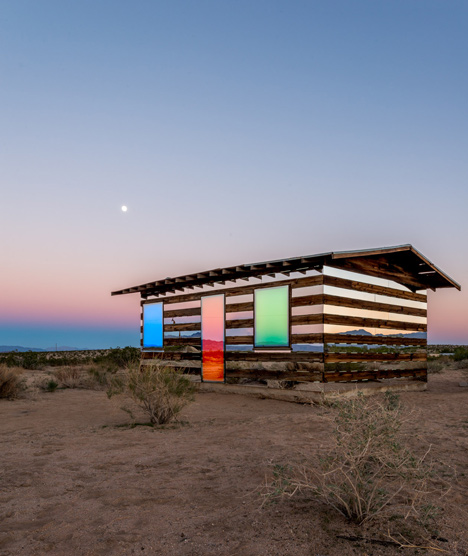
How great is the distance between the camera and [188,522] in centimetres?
317

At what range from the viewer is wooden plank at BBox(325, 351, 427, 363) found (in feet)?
32.7

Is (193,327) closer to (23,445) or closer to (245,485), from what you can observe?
(23,445)

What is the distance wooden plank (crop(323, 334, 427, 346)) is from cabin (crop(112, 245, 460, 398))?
3 cm

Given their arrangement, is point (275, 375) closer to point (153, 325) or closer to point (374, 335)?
point (374, 335)

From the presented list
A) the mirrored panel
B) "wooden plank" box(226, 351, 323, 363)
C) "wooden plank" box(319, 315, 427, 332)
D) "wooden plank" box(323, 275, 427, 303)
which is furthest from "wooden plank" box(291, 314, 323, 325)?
"wooden plank" box(323, 275, 427, 303)

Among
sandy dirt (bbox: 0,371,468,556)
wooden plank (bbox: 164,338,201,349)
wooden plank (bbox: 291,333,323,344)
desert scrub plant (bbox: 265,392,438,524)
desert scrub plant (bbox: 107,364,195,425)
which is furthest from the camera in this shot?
wooden plank (bbox: 164,338,201,349)

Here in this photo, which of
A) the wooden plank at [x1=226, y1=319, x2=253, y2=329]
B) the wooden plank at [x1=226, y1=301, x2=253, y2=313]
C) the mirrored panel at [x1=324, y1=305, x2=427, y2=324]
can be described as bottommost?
the wooden plank at [x1=226, y1=319, x2=253, y2=329]

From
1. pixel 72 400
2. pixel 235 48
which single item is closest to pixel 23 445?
pixel 72 400

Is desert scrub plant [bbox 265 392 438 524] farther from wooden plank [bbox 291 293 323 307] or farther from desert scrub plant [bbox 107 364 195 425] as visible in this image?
wooden plank [bbox 291 293 323 307]

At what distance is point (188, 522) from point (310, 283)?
752 centimetres

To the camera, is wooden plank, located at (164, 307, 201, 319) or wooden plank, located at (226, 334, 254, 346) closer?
wooden plank, located at (226, 334, 254, 346)

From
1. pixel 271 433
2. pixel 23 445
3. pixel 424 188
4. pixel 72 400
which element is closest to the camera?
pixel 23 445

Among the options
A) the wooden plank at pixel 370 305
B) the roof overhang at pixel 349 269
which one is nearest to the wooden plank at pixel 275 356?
the wooden plank at pixel 370 305

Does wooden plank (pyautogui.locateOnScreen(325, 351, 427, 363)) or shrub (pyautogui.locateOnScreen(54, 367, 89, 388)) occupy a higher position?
wooden plank (pyautogui.locateOnScreen(325, 351, 427, 363))
